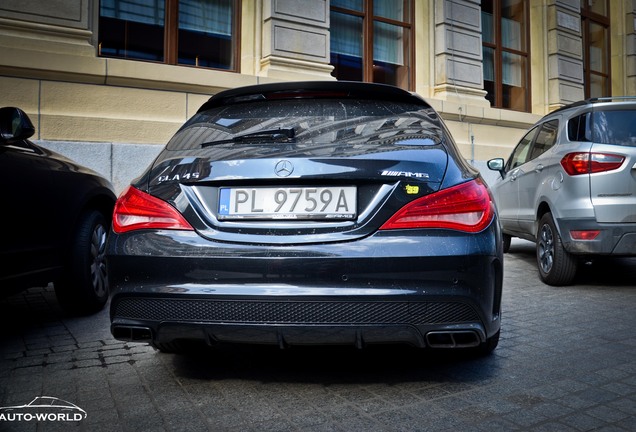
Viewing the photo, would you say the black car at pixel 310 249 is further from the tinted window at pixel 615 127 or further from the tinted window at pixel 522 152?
the tinted window at pixel 522 152

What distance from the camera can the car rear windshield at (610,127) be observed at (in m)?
5.54

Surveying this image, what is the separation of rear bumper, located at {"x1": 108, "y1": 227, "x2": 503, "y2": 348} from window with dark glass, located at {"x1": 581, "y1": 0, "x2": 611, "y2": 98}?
55.4 ft

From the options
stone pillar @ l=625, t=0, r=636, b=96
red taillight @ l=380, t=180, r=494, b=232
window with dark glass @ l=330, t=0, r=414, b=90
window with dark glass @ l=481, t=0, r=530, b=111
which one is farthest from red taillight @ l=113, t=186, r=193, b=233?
stone pillar @ l=625, t=0, r=636, b=96

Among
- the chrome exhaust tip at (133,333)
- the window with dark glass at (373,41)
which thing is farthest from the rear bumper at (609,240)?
the window with dark glass at (373,41)

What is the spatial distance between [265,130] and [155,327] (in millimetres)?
1021

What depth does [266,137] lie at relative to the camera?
2.84 m

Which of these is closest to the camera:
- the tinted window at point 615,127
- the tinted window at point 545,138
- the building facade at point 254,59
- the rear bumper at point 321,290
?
the rear bumper at point 321,290

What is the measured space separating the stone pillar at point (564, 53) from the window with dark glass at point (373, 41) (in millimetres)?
4460

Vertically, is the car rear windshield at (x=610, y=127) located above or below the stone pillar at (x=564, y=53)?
below

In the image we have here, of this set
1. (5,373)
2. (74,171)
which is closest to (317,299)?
(5,373)

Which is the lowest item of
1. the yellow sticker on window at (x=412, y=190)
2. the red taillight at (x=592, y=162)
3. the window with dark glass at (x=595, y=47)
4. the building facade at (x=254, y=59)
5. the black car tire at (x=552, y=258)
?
the black car tire at (x=552, y=258)

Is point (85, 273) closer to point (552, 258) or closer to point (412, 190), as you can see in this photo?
point (412, 190)

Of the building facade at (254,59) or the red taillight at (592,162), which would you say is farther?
the building facade at (254,59)

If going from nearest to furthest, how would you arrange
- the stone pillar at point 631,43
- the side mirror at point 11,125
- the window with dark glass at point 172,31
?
the side mirror at point 11,125 < the window with dark glass at point 172,31 < the stone pillar at point 631,43
